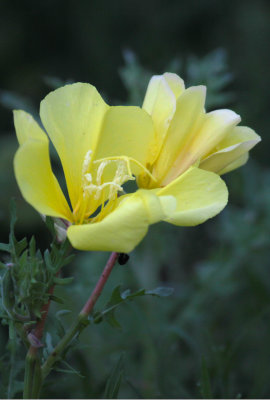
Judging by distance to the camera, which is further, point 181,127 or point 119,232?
point 181,127

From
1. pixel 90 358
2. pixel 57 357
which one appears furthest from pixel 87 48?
pixel 57 357

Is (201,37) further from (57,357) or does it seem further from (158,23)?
(57,357)

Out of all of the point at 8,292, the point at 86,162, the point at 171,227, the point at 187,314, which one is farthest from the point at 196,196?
the point at 171,227

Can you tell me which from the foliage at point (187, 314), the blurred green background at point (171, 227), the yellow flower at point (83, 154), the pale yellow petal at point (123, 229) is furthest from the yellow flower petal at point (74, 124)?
the foliage at point (187, 314)

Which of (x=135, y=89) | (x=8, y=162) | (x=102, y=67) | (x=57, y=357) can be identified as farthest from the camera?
(x=102, y=67)

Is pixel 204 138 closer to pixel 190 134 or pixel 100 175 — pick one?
pixel 190 134

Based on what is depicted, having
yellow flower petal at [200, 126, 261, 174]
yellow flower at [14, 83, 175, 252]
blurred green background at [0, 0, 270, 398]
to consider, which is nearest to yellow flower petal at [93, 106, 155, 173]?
yellow flower at [14, 83, 175, 252]
